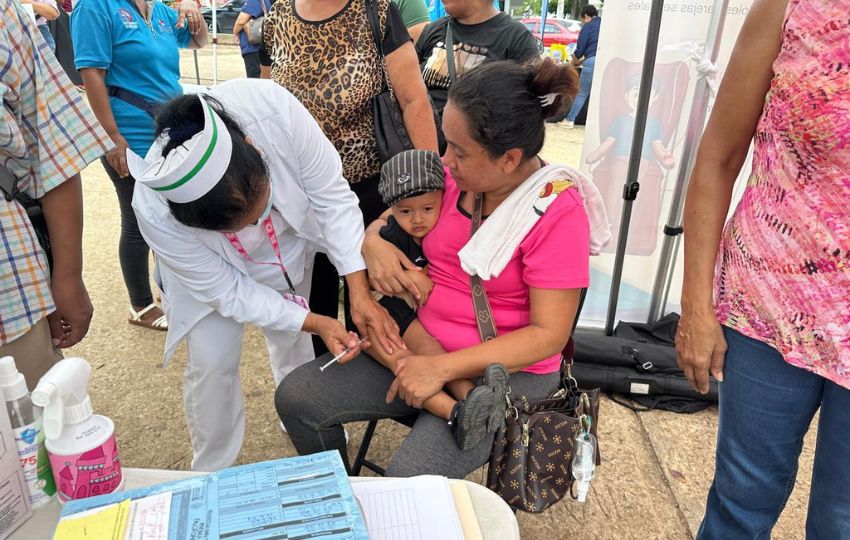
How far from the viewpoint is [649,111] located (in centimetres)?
269

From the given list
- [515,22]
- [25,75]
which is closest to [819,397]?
[25,75]

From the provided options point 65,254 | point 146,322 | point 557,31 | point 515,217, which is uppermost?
point 515,217

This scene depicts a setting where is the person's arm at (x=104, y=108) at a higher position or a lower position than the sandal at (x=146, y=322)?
higher

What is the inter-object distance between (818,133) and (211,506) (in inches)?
47.2

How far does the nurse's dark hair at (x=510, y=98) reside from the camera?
1.48m

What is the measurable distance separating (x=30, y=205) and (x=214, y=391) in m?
0.82

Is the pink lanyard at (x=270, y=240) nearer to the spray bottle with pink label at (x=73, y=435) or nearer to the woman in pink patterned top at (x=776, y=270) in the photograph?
the spray bottle with pink label at (x=73, y=435)

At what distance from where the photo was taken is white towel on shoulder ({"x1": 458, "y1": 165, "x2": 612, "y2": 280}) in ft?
5.08

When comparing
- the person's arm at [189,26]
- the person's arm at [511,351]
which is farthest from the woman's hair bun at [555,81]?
the person's arm at [189,26]

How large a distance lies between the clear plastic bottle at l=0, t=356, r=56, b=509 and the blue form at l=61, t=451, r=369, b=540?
0.41 ft

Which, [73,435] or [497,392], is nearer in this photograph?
[73,435]

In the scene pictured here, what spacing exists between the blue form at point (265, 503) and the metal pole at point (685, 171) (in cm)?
235

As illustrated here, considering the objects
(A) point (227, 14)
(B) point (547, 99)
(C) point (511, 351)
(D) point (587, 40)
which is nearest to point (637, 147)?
(B) point (547, 99)

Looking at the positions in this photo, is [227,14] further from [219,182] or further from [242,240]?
[219,182]
